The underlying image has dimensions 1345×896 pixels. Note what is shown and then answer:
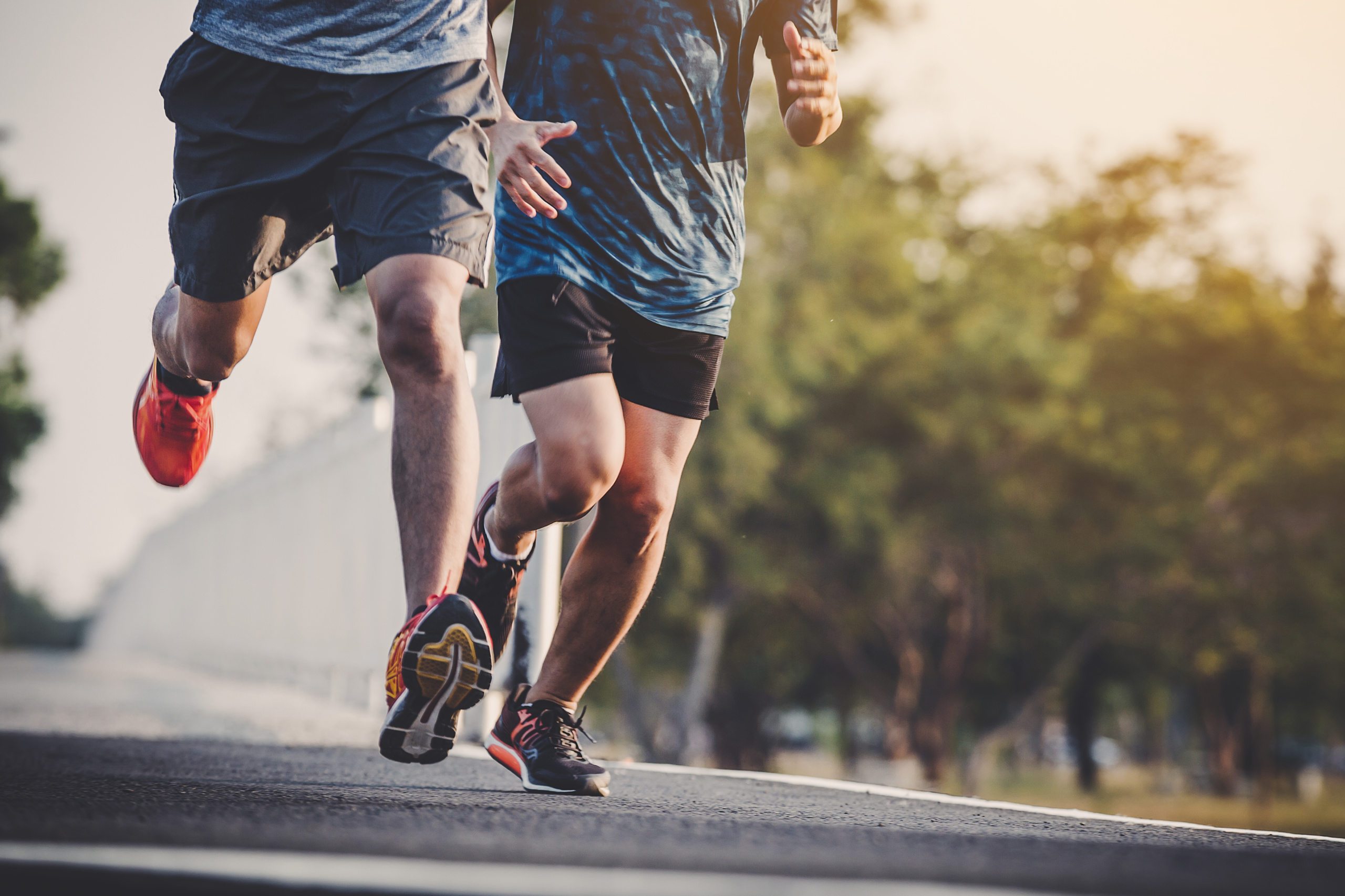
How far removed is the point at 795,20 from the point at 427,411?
57.1 inches

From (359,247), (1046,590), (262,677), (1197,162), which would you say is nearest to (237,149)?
(359,247)

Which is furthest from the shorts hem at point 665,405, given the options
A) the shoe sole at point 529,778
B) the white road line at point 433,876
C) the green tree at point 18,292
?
the green tree at point 18,292

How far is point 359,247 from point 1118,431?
22869mm

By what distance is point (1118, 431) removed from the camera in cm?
2391

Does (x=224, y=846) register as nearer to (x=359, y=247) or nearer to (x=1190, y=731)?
(x=359, y=247)

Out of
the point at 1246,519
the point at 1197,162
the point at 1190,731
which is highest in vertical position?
the point at 1197,162

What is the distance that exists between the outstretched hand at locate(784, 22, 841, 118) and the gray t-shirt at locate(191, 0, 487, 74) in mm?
811

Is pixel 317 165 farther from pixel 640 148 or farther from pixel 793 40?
pixel 793 40

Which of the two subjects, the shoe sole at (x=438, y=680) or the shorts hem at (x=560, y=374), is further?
the shorts hem at (x=560, y=374)

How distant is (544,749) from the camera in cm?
290

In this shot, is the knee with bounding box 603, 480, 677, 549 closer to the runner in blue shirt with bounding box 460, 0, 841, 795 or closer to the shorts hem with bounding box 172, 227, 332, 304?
the runner in blue shirt with bounding box 460, 0, 841, 795

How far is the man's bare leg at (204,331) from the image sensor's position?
3.03 m

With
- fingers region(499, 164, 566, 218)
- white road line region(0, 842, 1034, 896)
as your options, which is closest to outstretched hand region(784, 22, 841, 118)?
fingers region(499, 164, 566, 218)

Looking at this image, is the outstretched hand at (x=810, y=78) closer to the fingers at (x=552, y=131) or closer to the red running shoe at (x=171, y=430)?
the fingers at (x=552, y=131)
